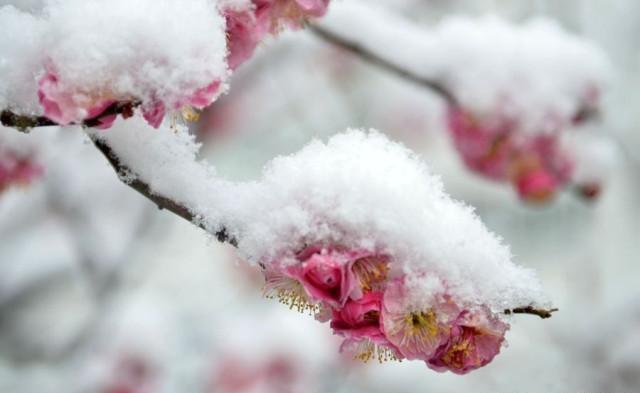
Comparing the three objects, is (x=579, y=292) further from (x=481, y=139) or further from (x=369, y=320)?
(x=369, y=320)

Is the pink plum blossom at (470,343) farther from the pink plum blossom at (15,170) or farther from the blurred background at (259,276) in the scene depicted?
the blurred background at (259,276)

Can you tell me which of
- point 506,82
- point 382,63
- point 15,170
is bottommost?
point 15,170

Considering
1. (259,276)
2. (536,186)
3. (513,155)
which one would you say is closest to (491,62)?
(513,155)

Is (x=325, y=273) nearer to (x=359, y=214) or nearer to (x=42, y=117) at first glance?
(x=359, y=214)

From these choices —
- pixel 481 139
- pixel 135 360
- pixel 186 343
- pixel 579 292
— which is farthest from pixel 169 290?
pixel 481 139

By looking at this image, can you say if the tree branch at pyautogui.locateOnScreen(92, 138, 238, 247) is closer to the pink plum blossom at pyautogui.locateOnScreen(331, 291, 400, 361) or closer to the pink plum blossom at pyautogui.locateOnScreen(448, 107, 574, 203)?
the pink plum blossom at pyautogui.locateOnScreen(331, 291, 400, 361)

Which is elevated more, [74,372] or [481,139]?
[481,139]

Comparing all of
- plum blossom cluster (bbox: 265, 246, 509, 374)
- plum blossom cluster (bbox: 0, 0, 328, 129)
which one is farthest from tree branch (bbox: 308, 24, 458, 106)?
plum blossom cluster (bbox: 265, 246, 509, 374)
